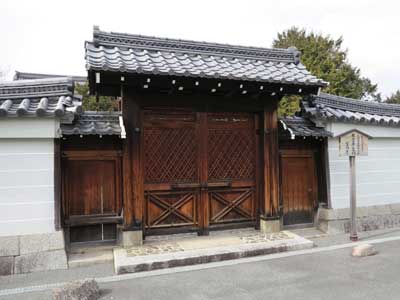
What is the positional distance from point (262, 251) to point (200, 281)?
159cm

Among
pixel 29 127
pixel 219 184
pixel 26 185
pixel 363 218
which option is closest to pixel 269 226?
pixel 219 184

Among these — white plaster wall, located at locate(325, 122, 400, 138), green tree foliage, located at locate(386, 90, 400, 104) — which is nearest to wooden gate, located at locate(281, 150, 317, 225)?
white plaster wall, located at locate(325, 122, 400, 138)

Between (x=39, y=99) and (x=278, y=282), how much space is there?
505 centimetres

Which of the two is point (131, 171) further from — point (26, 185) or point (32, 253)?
point (32, 253)

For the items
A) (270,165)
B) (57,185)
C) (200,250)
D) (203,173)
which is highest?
(270,165)

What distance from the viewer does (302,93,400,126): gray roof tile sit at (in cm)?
732

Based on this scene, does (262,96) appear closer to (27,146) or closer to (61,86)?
(61,86)

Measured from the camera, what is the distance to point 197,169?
6.60 metres

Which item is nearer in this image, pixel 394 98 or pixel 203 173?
pixel 203 173

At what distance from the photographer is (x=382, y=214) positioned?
25.8 feet

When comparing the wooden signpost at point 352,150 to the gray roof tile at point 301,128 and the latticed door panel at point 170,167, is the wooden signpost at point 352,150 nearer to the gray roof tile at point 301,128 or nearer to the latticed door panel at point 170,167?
the gray roof tile at point 301,128

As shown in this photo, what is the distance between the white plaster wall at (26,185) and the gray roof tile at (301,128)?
4.69 metres

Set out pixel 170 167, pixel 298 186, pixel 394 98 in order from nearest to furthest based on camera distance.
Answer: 1. pixel 170 167
2. pixel 298 186
3. pixel 394 98

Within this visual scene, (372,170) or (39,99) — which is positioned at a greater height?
(39,99)
